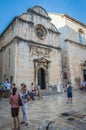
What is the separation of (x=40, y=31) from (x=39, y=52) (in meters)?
3.25

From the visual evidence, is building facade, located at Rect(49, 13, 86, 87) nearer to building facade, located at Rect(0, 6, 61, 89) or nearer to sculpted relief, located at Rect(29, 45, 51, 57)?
building facade, located at Rect(0, 6, 61, 89)

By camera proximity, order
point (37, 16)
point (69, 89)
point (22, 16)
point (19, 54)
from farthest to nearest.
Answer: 1. point (37, 16)
2. point (22, 16)
3. point (19, 54)
4. point (69, 89)

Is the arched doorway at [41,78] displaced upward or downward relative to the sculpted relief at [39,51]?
downward

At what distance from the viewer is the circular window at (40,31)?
19031 millimetres

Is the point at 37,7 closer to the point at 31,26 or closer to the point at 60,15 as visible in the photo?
the point at 31,26

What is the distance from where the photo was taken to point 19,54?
636 inches

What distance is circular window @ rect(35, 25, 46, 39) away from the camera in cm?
1903

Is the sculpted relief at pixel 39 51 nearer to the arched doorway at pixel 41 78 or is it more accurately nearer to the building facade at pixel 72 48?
the arched doorway at pixel 41 78

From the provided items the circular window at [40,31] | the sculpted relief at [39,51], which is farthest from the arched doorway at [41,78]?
the circular window at [40,31]

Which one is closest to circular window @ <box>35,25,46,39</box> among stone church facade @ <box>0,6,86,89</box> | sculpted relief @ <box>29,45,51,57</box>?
stone church facade @ <box>0,6,86,89</box>

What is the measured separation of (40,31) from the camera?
770 inches

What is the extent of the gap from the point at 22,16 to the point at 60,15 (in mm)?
8169

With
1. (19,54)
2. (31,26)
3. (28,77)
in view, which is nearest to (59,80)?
(28,77)

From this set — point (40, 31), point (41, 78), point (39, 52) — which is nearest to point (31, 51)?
point (39, 52)
